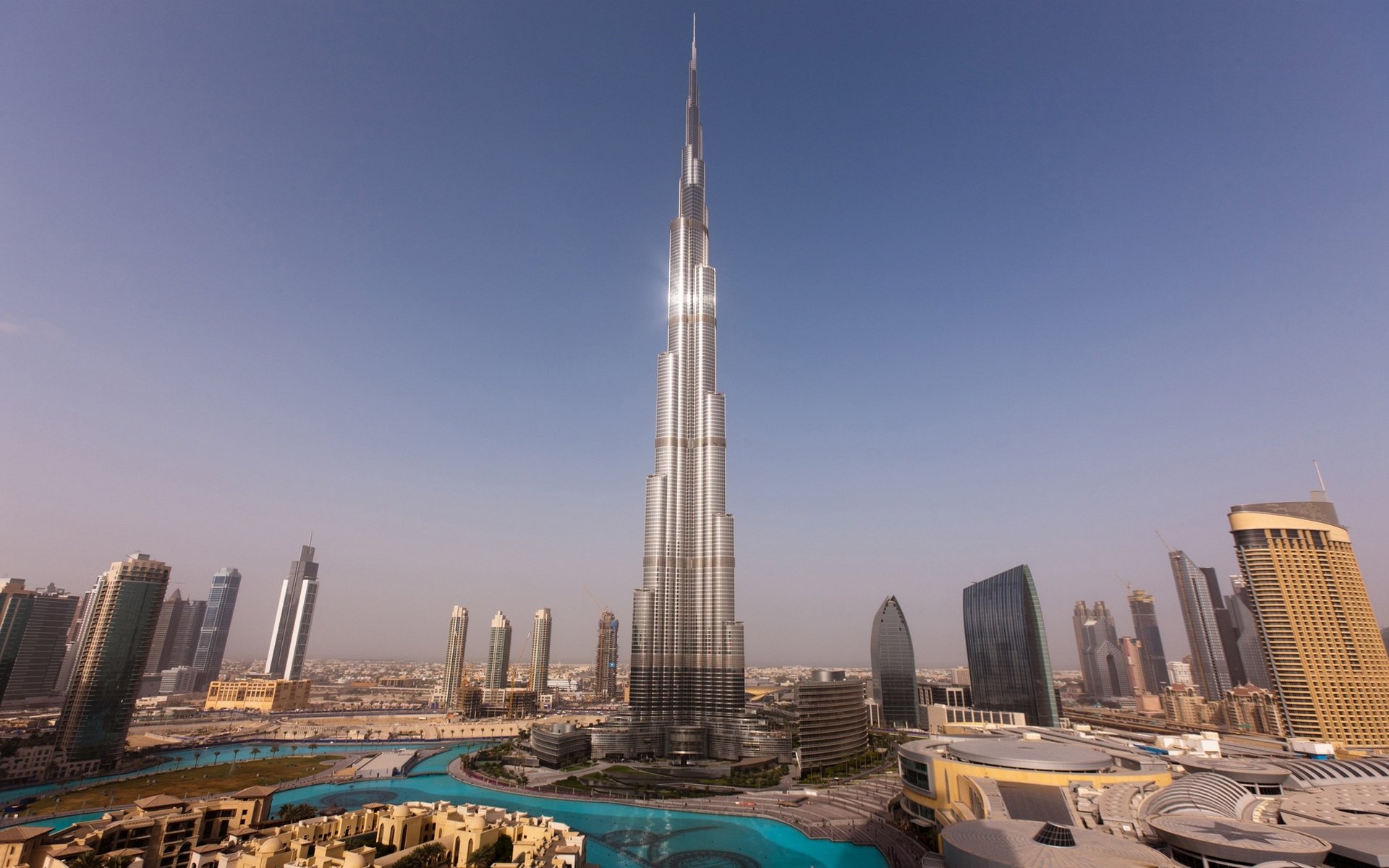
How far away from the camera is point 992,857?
136 ft

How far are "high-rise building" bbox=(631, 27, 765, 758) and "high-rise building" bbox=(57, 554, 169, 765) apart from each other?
97.5 metres

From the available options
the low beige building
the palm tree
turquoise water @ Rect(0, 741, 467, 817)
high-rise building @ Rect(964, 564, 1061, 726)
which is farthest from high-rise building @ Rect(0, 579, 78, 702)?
high-rise building @ Rect(964, 564, 1061, 726)

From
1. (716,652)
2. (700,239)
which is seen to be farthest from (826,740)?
(700,239)

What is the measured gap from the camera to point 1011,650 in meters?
174

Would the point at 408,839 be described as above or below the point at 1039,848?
above

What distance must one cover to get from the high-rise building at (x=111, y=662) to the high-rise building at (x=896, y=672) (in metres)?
183

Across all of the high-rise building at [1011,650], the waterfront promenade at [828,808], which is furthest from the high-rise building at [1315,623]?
the waterfront promenade at [828,808]

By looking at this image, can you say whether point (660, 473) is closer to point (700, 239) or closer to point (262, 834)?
point (700, 239)

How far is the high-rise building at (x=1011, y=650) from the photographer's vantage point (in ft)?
534

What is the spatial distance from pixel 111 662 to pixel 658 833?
112 meters

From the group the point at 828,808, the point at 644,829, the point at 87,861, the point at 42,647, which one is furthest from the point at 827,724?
the point at 42,647

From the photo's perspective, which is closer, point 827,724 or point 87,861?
point 87,861

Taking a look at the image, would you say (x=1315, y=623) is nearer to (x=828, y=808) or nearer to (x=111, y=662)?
(x=828, y=808)

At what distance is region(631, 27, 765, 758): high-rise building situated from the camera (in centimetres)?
13862
